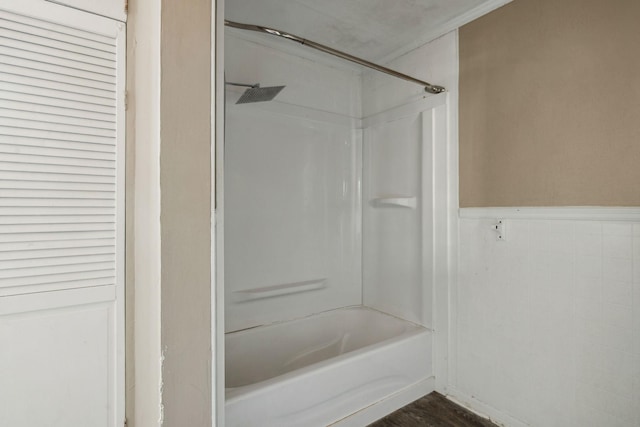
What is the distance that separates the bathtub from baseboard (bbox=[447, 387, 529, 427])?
15 cm

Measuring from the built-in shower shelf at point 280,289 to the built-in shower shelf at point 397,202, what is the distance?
2.26 ft

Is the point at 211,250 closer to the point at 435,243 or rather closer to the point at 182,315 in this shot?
the point at 182,315

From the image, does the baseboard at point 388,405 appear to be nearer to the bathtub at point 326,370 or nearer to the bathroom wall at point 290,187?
the bathtub at point 326,370

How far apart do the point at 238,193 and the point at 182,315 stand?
3.81 feet

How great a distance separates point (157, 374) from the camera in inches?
33.3

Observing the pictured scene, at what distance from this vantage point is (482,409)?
1633mm

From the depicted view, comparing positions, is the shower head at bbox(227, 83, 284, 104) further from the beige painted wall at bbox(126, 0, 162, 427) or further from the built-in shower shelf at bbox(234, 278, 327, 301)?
the built-in shower shelf at bbox(234, 278, 327, 301)

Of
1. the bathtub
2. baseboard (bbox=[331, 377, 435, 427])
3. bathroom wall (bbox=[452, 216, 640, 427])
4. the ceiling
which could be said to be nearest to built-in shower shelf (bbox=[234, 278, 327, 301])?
the bathtub

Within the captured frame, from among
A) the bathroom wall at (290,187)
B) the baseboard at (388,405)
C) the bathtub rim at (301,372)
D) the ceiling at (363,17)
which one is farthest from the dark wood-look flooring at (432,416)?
the ceiling at (363,17)

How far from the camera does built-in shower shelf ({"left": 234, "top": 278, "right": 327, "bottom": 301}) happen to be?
1.95m

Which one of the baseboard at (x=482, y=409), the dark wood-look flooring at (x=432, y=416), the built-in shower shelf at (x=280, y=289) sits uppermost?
the built-in shower shelf at (x=280, y=289)

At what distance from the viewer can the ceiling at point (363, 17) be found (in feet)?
5.38

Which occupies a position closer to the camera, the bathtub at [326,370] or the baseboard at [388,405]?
the bathtub at [326,370]

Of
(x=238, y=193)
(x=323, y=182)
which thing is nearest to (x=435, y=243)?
(x=323, y=182)
